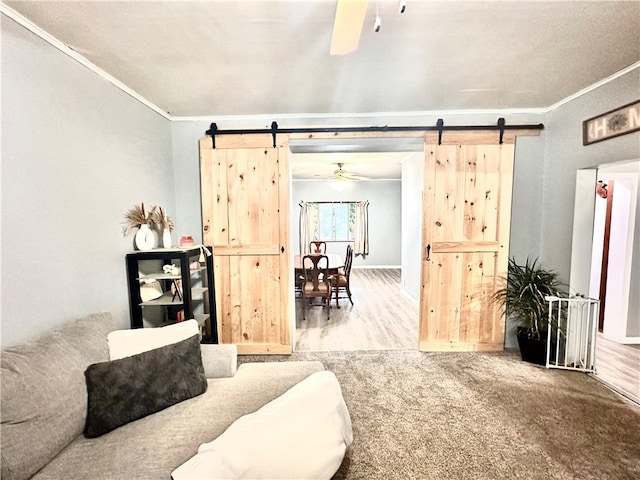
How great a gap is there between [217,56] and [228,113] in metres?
1.02

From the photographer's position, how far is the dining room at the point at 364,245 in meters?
3.41

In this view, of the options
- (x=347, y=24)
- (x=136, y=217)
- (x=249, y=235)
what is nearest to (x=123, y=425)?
(x=136, y=217)

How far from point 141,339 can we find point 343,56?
2.09 metres

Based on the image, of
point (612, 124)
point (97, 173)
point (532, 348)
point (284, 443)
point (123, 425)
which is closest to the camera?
point (284, 443)

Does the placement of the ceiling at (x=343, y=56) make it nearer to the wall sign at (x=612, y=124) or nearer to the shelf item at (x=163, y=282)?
the wall sign at (x=612, y=124)

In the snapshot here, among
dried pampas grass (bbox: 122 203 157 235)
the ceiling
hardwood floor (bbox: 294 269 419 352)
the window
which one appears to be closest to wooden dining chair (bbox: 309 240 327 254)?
hardwood floor (bbox: 294 269 419 352)

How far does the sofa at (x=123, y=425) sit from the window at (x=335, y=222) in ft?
21.0

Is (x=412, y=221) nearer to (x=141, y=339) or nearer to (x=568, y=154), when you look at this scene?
(x=568, y=154)

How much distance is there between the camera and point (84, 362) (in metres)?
1.31

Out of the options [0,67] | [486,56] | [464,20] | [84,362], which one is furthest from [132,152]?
[486,56]

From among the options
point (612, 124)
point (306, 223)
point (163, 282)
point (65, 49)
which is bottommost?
point (163, 282)

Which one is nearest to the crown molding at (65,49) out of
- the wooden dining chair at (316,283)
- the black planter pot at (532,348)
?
the wooden dining chair at (316,283)

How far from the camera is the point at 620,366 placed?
8.14 ft

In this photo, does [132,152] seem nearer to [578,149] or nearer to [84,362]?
[84,362]
